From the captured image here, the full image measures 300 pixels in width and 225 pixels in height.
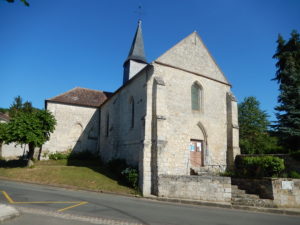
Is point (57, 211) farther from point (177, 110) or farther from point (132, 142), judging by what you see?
point (177, 110)

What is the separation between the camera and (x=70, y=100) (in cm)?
2680

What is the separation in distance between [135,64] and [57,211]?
2356 centimetres

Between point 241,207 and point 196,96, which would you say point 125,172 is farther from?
point 196,96

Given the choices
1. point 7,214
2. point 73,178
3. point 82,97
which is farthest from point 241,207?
point 82,97

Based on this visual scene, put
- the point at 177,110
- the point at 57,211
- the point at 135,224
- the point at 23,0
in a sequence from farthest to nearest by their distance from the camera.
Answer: the point at 177,110 → the point at 57,211 → the point at 135,224 → the point at 23,0

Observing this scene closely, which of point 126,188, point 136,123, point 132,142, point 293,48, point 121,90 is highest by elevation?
point 293,48

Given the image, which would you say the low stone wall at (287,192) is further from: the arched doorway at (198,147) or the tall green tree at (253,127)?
the tall green tree at (253,127)

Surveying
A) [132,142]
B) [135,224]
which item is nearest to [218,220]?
[135,224]

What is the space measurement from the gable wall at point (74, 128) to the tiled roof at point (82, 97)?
53 centimetres

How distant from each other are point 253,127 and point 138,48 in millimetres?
18416

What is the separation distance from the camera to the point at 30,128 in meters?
18.6

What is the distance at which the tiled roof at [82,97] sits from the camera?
26.5m

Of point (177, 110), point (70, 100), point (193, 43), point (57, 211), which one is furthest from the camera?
point (70, 100)

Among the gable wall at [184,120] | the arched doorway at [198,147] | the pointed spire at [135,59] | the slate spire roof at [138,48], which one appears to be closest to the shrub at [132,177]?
the gable wall at [184,120]
